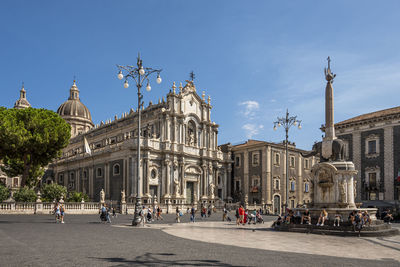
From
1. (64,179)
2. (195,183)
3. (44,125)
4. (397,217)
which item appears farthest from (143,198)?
(397,217)

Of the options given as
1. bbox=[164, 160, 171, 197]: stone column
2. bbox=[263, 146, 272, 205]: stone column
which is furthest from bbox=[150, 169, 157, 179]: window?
bbox=[263, 146, 272, 205]: stone column

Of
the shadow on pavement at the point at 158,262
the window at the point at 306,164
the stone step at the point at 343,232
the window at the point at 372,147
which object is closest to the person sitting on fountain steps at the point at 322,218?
the stone step at the point at 343,232

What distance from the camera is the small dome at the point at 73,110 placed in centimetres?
8994

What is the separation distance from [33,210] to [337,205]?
87.3 feet

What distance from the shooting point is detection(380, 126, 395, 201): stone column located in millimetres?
42688

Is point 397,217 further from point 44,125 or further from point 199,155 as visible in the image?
point 44,125

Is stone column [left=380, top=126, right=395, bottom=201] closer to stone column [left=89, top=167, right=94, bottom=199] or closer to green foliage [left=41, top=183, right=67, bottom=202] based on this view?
green foliage [left=41, top=183, right=67, bottom=202]

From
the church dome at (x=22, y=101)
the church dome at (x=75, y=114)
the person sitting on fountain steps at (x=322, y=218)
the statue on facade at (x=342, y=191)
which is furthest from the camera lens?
the church dome at (x=22, y=101)

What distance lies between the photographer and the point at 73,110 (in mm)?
90812

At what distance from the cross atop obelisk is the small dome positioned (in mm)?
75510

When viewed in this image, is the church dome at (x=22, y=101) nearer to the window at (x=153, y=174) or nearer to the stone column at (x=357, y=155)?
the window at (x=153, y=174)

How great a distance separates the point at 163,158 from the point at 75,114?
158 ft

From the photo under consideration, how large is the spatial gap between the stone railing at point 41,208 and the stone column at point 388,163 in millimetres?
31520

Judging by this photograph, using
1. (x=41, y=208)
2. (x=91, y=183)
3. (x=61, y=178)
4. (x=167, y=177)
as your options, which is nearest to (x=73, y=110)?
(x=61, y=178)
